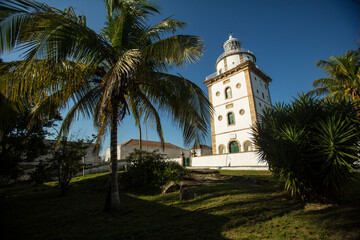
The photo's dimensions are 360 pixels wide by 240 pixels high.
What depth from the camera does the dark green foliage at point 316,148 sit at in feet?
11.3

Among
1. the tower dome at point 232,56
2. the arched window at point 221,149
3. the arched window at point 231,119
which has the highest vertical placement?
the tower dome at point 232,56

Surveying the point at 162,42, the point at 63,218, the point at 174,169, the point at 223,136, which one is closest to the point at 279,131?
the point at 162,42

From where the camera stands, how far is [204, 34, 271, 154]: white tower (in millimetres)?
20344

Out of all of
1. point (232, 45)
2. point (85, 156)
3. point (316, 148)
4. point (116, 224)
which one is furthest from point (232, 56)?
point (116, 224)

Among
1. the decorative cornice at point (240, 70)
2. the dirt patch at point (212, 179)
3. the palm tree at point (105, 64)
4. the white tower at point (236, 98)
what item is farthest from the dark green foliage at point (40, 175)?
the decorative cornice at point (240, 70)

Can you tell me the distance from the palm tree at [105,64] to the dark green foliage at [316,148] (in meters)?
2.05

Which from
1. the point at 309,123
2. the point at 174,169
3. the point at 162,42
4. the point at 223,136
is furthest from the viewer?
the point at 223,136

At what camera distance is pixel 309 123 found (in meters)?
4.11

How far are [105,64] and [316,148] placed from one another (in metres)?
5.77

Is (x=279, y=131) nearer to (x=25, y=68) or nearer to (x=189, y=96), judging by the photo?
(x=189, y=96)

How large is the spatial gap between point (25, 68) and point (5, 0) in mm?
1261

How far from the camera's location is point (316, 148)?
3.79m

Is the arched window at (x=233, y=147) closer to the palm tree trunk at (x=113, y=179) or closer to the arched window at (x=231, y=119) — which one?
the arched window at (x=231, y=119)

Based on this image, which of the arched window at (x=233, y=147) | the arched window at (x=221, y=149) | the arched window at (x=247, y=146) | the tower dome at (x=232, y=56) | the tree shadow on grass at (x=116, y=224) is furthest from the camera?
the tower dome at (x=232, y=56)
